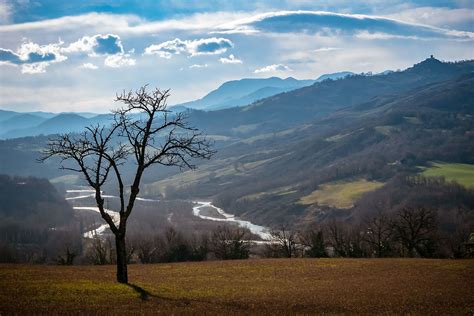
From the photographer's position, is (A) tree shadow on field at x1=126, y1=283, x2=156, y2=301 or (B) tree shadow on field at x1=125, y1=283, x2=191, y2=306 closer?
(B) tree shadow on field at x1=125, y1=283, x2=191, y2=306

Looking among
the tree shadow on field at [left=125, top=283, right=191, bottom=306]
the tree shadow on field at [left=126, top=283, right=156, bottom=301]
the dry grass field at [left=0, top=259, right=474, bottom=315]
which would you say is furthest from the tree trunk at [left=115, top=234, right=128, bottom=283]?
the tree shadow on field at [left=125, top=283, right=191, bottom=306]

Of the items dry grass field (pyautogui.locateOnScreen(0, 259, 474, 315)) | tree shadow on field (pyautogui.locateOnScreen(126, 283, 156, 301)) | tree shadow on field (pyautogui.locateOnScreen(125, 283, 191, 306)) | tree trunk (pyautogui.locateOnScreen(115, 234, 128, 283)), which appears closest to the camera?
dry grass field (pyautogui.locateOnScreen(0, 259, 474, 315))

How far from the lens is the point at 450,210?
195375 millimetres

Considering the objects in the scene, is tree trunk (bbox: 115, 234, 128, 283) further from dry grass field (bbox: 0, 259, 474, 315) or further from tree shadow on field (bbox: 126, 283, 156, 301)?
tree shadow on field (bbox: 126, 283, 156, 301)

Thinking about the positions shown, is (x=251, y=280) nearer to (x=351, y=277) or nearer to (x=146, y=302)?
(x=351, y=277)

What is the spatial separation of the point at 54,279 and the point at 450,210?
196m

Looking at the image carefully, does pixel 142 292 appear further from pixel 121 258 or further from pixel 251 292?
pixel 251 292

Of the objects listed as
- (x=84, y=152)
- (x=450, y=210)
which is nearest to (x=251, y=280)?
(x=84, y=152)

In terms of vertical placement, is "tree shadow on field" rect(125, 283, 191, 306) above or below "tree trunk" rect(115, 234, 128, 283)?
below

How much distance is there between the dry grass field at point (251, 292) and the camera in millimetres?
25000

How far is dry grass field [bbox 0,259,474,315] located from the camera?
2500 centimetres

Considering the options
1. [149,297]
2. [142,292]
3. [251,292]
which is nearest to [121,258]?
[142,292]

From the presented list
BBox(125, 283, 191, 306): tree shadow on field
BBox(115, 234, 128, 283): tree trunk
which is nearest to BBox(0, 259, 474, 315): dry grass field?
BBox(125, 283, 191, 306): tree shadow on field

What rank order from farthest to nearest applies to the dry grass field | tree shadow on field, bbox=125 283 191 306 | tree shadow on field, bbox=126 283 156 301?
tree shadow on field, bbox=126 283 156 301 → tree shadow on field, bbox=125 283 191 306 → the dry grass field
